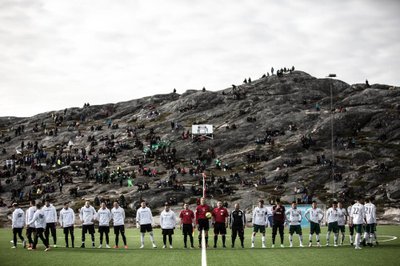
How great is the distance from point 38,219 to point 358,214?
18072 mm

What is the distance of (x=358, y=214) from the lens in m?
30.4

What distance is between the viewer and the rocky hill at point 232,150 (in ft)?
273

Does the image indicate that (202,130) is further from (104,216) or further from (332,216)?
(332,216)

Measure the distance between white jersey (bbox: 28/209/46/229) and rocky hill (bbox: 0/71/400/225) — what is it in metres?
46.5

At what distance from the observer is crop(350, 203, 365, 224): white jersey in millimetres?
30281

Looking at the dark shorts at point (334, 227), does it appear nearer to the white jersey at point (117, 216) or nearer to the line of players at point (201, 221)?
the line of players at point (201, 221)

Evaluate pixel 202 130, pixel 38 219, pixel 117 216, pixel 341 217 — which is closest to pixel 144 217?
pixel 117 216

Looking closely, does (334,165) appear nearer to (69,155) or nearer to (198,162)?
(198,162)

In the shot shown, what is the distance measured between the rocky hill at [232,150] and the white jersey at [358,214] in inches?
1476

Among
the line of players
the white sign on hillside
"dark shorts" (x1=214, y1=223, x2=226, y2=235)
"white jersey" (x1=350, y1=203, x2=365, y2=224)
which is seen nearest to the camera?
"white jersey" (x1=350, y1=203, x2=365, y2=224)

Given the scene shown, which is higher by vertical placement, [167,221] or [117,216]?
[117,216]

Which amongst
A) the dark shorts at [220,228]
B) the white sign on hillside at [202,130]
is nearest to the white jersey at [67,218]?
the dark shorts at [220,228]

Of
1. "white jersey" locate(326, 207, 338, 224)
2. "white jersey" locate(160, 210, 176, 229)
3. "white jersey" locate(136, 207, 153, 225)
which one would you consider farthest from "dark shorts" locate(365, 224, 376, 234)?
"white jersey" locate(136, 207, 153, 225)

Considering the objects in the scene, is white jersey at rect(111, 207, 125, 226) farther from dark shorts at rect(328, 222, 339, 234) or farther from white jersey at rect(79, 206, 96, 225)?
dark shorts at rect(328, 222, 339, 234)
